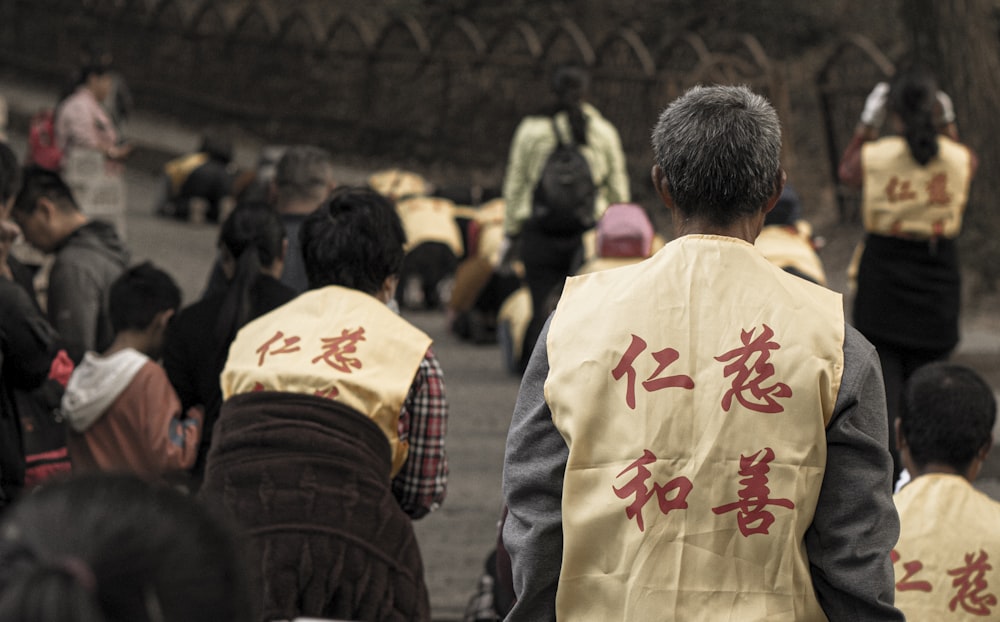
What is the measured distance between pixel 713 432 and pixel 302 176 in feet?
9.84

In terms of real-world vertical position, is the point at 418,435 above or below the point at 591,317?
below

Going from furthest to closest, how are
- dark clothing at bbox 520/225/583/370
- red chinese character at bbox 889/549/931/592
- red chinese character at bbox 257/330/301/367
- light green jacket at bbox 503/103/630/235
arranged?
dark clothing at bbox 520/225/583/370, light green jacket at bbox 503/103/630/235, red chinese character at bbox 257/330/301/367, red chinese character at bbox 889/549/931/592

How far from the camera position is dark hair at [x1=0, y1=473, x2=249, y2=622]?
54.1 inches

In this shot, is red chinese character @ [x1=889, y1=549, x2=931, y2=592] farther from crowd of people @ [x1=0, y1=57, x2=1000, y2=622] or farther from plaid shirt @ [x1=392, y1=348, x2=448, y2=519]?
plaid shirt @ [x1=392, y1=348, x2=448, y2=519]

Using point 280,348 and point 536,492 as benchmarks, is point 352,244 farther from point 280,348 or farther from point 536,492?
point 536,492

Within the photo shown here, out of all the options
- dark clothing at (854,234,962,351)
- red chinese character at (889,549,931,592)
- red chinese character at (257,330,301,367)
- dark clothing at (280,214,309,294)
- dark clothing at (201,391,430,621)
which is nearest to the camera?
dark clothing at (201,391,430,621)

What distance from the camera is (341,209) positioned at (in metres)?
3.93

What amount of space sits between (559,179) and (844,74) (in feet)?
25.2

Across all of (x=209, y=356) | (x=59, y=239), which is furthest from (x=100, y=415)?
(x=59, y=239)

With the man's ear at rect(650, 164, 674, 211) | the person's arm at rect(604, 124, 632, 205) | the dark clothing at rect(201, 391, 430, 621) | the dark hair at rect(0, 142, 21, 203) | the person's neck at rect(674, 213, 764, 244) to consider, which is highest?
the man's ear at rect(650, 164, 674, 211)

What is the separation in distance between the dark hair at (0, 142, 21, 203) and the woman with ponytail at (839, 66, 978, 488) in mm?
3483

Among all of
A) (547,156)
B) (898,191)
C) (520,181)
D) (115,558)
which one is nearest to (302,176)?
(898,191)

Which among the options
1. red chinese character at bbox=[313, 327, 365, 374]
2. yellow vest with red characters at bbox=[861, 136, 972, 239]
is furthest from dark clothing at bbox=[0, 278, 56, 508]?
yellow vest with red characters at bbox=[861, 136, 972, 239]

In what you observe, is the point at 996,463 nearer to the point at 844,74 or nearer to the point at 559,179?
the point at 559,179
